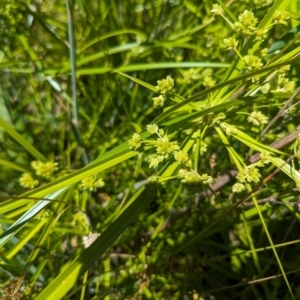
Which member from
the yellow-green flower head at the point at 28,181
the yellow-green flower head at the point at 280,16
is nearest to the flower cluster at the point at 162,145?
the yellow-green flower head at the point at 280,16

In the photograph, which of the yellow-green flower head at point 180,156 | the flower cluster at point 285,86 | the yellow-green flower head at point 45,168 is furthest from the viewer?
the yellow-green flower head at point 45,168

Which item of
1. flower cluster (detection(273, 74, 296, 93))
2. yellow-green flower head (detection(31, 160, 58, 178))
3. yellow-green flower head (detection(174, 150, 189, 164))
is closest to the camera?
yellow-green flower head (detection(174, 150, 189, 164))

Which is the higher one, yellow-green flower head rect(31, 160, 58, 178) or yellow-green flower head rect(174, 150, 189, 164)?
yellow-green flower head rect(31, 160, 58, 178)

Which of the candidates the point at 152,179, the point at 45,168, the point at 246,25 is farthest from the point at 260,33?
the point at 45,168

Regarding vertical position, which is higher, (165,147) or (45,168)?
(45,168)

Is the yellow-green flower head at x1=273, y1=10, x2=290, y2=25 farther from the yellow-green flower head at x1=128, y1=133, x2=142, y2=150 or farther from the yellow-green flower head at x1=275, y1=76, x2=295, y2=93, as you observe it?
the yellow-green flower head at x1=128, y1=133, x2=142, y2=150

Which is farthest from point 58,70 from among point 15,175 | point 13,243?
point 13,243

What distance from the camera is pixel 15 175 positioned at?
42.7 inches

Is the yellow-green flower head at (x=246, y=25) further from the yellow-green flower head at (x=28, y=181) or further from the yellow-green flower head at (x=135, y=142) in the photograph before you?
the yellow-green flower head at (x=28, y=181)

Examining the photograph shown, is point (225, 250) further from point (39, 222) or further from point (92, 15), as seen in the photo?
point (92, 15)

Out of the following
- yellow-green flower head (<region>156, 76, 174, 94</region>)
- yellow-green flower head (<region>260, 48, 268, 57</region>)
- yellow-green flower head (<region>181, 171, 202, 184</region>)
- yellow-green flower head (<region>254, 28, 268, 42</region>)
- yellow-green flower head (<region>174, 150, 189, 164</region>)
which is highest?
yellow-green flower head (<region>156, 76, 174, 94</region>)

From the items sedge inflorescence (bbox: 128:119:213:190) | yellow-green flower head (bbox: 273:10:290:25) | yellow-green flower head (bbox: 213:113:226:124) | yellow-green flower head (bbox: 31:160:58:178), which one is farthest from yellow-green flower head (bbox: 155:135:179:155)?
yellow-green flower head (bbox: 31:160:58:178)

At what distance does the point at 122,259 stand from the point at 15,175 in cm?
32

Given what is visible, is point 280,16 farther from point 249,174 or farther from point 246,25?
point 249,174
